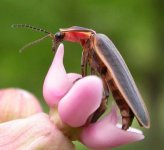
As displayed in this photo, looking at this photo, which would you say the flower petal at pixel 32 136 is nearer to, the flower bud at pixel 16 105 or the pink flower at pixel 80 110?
the pink flower at pixel 80 110

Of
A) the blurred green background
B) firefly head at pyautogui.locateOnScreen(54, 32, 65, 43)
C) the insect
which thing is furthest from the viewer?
the blurred green background

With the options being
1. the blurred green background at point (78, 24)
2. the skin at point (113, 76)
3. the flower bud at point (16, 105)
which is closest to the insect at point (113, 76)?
the skin at point (113, 76)

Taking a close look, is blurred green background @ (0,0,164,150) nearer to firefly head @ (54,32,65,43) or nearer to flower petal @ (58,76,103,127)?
firefly head @ (54,32,65,43)

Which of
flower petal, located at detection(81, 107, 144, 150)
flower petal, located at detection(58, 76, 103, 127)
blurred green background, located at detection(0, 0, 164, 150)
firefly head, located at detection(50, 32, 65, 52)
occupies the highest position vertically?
firefly head, located at detection(50, 32, 65, 52)

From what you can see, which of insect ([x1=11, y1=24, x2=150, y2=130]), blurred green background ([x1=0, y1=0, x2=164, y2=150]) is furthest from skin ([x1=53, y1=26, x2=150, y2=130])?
blurred green background ([x1=0, y1=0, x2=164, y2=150])

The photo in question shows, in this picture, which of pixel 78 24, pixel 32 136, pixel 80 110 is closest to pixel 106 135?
pixel 80 110

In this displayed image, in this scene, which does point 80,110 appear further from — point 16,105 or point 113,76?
point 16,105
